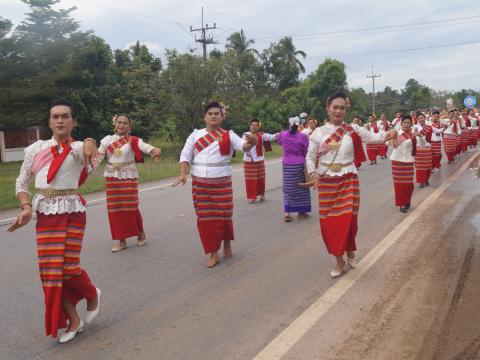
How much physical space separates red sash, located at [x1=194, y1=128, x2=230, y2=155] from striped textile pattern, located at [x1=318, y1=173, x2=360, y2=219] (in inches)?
46.6

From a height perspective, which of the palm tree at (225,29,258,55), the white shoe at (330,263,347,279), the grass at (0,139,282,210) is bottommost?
the white shoe at (330,263,347,279)

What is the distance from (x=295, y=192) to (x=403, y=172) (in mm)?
2075

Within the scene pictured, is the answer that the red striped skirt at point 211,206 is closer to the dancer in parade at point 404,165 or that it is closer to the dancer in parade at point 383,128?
the dancer in parade at point 404,165

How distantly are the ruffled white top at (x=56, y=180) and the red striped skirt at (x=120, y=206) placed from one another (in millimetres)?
2664

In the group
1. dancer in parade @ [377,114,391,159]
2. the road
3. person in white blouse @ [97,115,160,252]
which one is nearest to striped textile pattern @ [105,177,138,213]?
person in white blouse @ [97,115,160,252]

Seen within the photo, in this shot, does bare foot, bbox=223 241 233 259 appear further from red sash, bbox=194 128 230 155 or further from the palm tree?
the palm tree

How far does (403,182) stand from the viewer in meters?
9.18

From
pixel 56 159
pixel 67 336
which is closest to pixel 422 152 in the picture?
pixel 56 159

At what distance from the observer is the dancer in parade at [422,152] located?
460 inches

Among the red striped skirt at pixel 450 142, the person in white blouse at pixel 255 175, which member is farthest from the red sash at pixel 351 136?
the red striped skirt at pixel 450 142

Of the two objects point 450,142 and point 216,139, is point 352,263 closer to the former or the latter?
point 216,139

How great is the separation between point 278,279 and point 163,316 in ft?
4.56

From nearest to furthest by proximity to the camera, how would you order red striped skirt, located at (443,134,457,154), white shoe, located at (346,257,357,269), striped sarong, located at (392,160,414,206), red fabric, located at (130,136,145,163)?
white shoe, located at (346,257,357,269), red fabric, located at (130,136,145,163), striped sarong, located at (392,160,414,206), red striped skirt, located at (443,134,457,154)

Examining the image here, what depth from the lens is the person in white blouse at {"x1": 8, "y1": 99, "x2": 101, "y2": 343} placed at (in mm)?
3990
